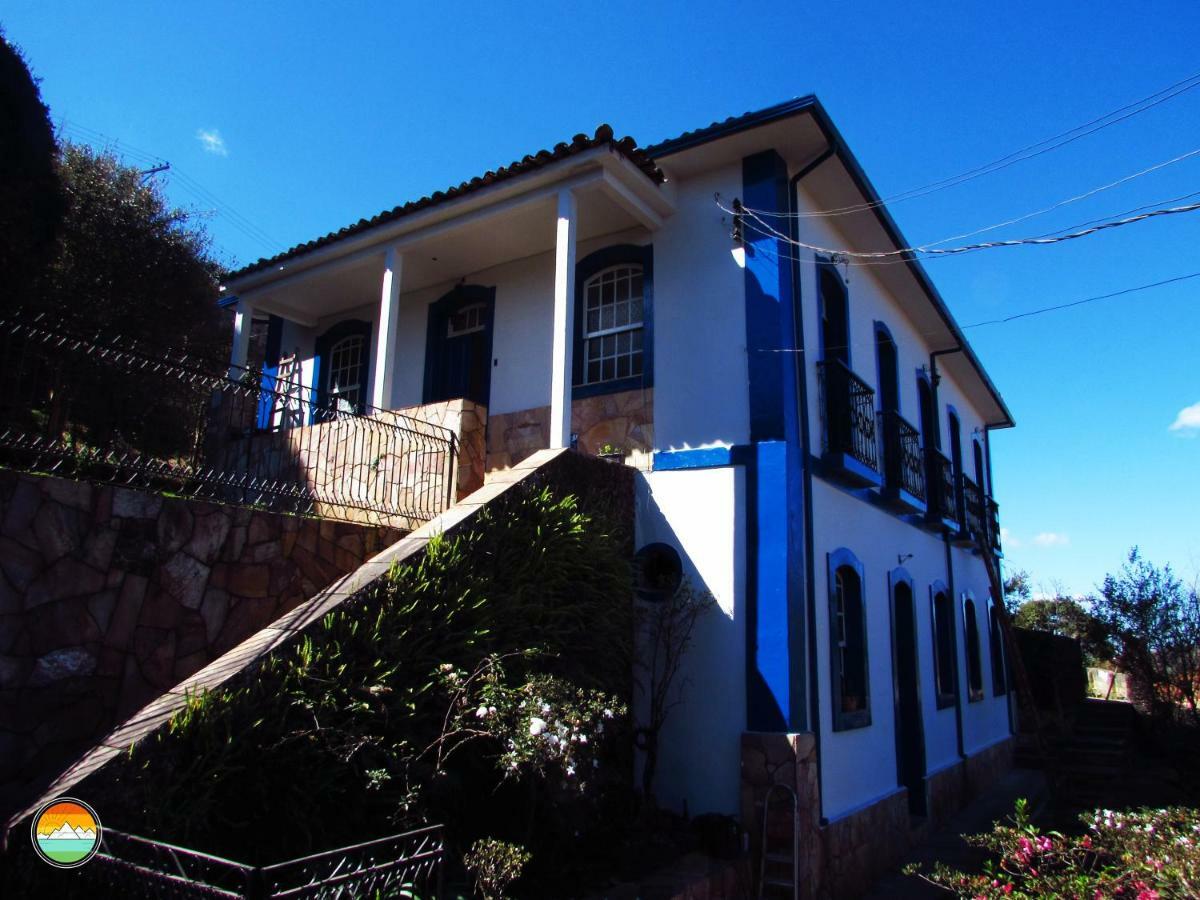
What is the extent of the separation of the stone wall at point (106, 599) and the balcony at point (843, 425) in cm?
529

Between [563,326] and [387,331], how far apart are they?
2.55 meters

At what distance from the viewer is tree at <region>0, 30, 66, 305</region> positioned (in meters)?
9.58

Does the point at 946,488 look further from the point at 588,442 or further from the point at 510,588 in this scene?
the point at 510,588

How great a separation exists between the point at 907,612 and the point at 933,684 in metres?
1.34

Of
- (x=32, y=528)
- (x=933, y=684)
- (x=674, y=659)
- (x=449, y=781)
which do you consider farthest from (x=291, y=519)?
(x=933, y=684)

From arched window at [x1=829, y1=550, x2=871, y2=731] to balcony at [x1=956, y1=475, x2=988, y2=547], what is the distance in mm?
5251

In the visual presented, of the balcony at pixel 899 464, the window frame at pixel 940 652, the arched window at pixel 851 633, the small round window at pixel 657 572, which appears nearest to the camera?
the small round window at pixel 657 572

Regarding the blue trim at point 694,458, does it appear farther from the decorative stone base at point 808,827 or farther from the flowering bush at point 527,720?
the flowering bush at point 527,720

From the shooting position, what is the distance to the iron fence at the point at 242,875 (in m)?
2.83

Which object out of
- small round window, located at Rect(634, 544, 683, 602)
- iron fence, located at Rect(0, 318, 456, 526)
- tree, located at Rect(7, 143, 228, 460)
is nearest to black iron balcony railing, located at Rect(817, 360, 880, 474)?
small round window, located at Rect(634, 544, 683, 602)

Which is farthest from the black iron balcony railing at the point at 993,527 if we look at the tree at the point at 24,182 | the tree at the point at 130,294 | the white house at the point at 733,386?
the tree at the point at 24,182

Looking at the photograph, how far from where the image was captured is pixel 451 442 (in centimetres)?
820

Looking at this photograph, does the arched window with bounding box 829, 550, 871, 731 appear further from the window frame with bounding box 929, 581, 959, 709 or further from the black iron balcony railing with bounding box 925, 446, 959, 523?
the black iron balcony railing with bounding box 925, 446, 959, 523

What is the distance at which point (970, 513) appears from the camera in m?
15.3
